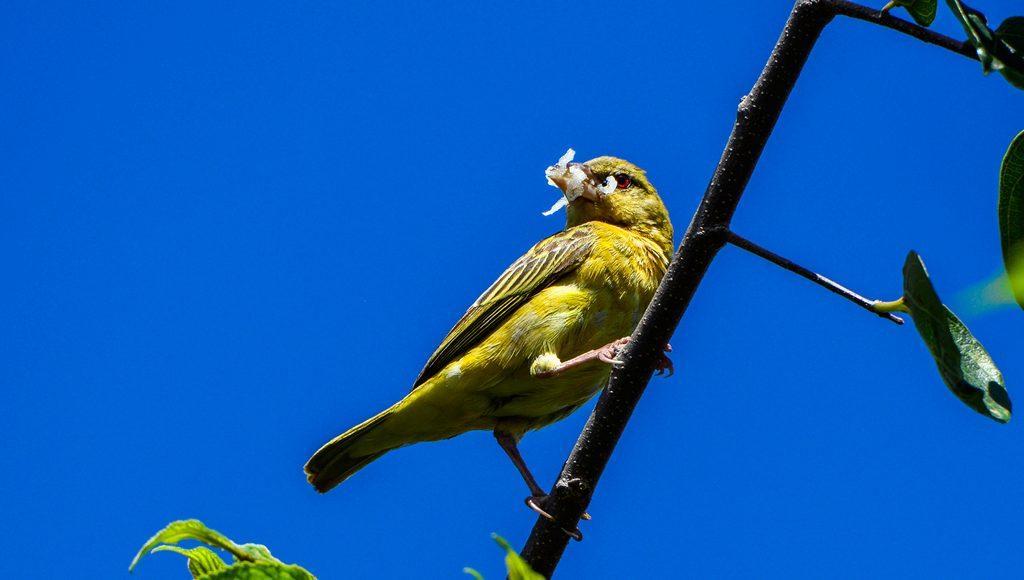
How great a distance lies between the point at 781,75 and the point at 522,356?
2972 millimetres

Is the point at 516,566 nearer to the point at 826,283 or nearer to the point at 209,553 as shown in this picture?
the point at 209,553

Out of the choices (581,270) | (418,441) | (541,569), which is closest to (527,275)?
(581,270)

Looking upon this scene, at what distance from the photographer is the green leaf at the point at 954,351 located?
2.19m

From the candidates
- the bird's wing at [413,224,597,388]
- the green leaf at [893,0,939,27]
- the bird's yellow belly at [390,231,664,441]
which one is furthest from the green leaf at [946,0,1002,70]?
the bird's wing at [413,224,597,388]

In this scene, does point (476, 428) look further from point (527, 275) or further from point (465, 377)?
point (527, 275)

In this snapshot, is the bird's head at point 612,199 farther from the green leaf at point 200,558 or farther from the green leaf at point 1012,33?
the green leaf at point 200,558

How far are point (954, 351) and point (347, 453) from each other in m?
4.00

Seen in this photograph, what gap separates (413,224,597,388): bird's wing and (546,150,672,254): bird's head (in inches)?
23.7

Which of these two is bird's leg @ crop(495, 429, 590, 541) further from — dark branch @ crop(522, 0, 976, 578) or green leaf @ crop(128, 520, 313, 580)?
green leaf @ crop(128, 520, 313, 580)

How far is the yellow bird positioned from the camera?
17.7ft

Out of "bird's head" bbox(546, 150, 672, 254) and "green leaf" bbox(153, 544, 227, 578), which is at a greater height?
"bird's head" bbox(546, 150, 672, 254)

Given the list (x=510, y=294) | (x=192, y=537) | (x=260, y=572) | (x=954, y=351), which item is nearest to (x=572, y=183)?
(x=510, y=294)

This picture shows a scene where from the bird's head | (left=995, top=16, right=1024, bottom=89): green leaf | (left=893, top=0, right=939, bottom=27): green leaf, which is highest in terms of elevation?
the bird's head

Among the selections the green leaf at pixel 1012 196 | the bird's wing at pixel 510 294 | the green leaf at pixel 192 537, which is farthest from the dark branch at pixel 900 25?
the bird's wing at pixel 510 294
